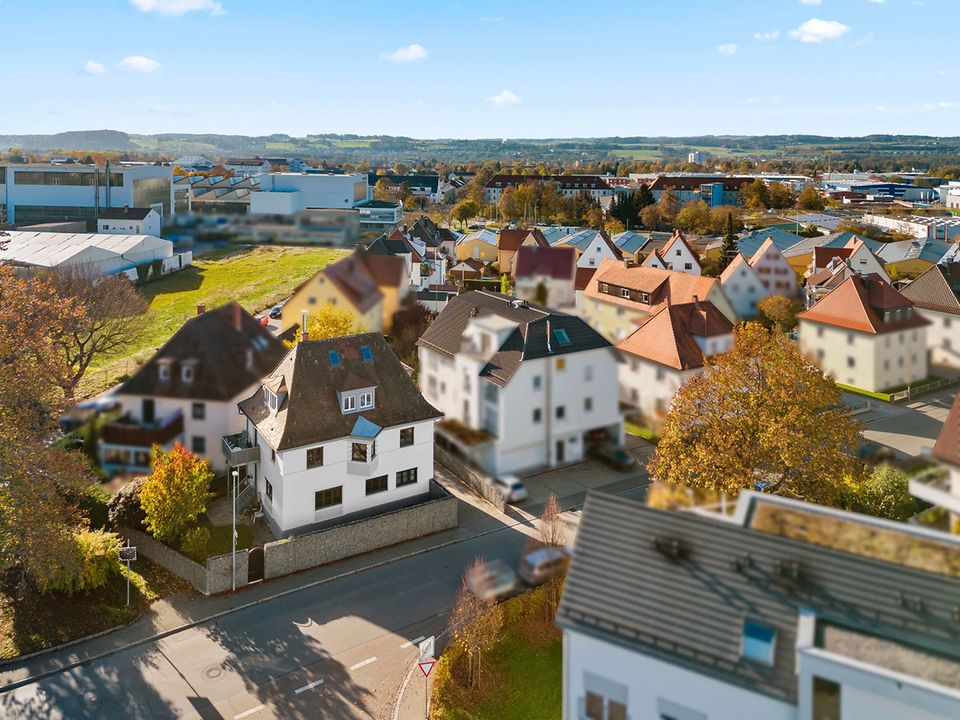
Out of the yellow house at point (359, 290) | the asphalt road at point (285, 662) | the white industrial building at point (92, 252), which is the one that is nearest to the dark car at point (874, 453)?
the asphalt road at point (285, 662)

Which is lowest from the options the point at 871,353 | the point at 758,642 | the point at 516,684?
the point at 516,684

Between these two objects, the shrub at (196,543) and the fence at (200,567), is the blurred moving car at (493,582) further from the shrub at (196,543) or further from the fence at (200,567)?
the shrub at (196,543)

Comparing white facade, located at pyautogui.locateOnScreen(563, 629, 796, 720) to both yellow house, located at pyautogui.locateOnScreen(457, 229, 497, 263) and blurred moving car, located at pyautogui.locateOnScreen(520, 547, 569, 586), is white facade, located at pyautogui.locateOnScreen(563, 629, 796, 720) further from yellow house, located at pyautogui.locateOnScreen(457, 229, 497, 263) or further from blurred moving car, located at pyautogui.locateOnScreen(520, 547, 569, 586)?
yellow house, located at pyautogui.locateOnScreen(457, 229, 497, 263)

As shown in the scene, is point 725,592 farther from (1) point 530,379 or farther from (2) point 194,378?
(2) point 194,378

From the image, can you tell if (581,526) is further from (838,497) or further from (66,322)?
(838,497)

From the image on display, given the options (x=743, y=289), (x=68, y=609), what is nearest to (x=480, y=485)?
(x=743, y=289)

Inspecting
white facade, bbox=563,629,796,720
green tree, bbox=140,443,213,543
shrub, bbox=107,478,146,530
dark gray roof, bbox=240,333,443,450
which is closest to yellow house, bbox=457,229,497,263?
dark gray roof, bbox=240,333,443,450

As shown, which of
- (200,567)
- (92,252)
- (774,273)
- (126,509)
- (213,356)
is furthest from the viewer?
(126,509)
